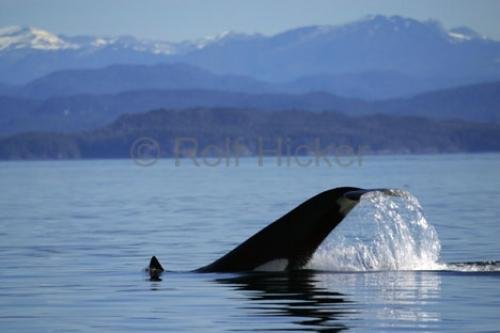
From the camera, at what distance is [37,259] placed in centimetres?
2712

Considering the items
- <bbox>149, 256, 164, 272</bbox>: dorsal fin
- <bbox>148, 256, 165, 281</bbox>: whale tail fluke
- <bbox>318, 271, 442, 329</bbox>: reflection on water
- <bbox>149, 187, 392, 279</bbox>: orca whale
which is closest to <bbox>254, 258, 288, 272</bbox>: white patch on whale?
<bbox>149, 187, 392, 279</bbox>: orca whale

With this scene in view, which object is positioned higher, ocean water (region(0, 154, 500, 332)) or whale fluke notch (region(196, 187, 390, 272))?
whale fluke notch (region(196, 187, 390, 272))

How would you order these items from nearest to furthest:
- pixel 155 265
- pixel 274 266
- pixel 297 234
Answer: pixel 297 234 < pixel 274 266 < pixel 155 265

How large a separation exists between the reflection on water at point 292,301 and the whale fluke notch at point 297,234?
215 millimetres

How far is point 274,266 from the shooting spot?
1917cm

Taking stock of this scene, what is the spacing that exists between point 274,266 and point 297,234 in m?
0.90

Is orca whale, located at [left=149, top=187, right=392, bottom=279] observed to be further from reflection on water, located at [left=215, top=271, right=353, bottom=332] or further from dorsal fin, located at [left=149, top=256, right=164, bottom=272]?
dorsal fin, located at [left=149, top=256, right=164, bottom=272]

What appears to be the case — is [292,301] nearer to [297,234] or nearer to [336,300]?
[336,300]

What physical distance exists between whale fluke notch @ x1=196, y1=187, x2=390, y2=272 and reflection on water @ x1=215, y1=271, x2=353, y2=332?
215 millimetres

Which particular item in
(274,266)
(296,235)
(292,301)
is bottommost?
(292,301)

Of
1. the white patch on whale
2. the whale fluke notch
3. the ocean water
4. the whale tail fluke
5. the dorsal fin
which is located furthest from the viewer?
the dorsal fin

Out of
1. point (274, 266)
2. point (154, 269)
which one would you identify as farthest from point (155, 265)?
point (274, 266)

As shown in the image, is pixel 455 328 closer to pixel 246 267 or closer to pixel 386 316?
pixel 386 316

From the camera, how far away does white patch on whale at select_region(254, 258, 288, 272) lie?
19078 mm
